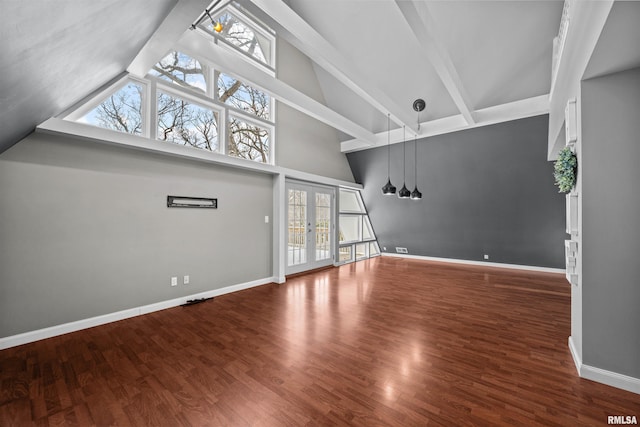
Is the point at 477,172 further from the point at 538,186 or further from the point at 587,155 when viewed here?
the point at 587,155

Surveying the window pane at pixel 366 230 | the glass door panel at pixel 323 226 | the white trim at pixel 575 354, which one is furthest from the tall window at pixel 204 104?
the white trim at pixel 575 354

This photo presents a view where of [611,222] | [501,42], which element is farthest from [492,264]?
[611,222]

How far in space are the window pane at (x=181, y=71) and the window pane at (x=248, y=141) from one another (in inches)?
30.8

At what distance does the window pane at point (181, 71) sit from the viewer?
12.6 ft

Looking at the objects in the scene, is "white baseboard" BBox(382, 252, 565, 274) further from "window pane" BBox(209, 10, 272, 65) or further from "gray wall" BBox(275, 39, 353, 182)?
"window pane" BBox(209, 10, 272, 65)

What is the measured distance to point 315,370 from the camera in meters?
2.25

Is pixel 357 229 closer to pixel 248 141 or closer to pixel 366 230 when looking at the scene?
pixel 366 230

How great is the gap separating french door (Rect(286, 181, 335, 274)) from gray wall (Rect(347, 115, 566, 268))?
174 cm

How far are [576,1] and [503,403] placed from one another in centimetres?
277

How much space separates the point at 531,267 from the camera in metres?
6.11

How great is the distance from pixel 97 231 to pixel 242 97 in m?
3.29

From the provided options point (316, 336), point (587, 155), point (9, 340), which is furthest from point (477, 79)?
point (9, 340)

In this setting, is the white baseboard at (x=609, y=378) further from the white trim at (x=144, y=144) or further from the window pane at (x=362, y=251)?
the window pane at (x=362, y=251)

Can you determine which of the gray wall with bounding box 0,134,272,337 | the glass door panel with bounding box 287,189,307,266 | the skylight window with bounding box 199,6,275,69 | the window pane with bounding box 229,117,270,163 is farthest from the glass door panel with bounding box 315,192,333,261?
the skylight window with bounding box 199,6,275,69
